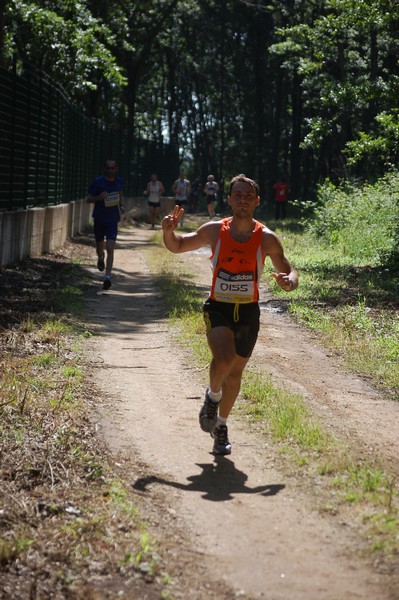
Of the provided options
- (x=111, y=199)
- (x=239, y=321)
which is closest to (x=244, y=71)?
(x=111, y=199)

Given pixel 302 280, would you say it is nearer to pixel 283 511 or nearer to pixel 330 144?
pixel 283 511

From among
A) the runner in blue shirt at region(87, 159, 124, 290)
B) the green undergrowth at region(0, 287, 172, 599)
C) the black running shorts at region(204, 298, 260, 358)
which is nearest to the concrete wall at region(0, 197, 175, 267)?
the runner in blue shirt at region(87, 159, 124, 290)

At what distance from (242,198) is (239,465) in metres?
1.70

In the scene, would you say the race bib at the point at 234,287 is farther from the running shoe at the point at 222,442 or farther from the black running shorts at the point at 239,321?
the running shoe at the point at 222,442

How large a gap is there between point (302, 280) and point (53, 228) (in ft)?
21.0

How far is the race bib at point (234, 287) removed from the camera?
674 centimetres

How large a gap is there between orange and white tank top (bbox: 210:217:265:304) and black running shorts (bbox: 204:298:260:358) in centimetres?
6

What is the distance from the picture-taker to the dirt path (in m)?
4.81

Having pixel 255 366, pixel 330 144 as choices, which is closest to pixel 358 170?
pixel 330 144

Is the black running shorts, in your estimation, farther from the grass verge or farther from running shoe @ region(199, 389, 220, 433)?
the grass verge

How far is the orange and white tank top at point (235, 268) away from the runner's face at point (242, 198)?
17 cm

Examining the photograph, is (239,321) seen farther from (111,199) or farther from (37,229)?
(37,229)

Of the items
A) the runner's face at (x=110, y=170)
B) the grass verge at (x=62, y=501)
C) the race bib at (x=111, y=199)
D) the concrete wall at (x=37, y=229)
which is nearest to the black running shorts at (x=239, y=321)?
the grass verge at (x=62, y=501)

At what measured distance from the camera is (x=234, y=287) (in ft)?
22.1
